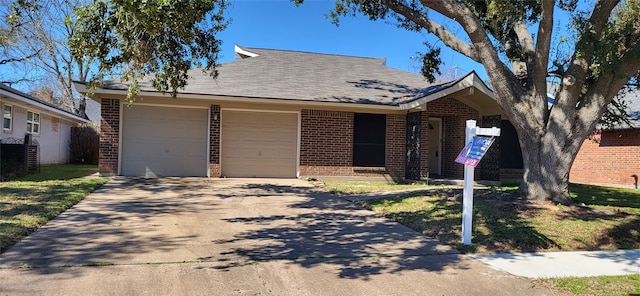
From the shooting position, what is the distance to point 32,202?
8484mm

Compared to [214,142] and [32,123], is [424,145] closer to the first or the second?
[214,142]

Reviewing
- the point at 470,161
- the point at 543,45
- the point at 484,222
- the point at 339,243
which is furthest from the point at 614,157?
the point at 339,243

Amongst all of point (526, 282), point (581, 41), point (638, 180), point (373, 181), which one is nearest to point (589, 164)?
point (638, 180)

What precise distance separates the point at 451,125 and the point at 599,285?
11903 mm

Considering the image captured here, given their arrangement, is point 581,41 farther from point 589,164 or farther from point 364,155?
point 589,164

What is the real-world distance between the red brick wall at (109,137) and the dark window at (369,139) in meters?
7.64

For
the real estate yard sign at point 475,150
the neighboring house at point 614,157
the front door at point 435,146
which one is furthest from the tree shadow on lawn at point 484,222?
the neighboring house at point 614,157

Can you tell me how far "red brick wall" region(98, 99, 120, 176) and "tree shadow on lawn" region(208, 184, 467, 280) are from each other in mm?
7264

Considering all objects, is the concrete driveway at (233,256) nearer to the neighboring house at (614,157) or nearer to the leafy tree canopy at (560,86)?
the leafy tree canopy at (560,86)

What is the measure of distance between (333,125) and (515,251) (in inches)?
371

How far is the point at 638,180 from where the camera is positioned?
699 inches

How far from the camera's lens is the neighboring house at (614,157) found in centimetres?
1788

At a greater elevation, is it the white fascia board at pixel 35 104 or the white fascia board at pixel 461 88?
the white fascia board at pixel 461 88

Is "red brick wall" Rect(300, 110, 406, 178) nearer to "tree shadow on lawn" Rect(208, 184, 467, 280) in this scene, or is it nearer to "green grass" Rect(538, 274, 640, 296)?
"tree shadow on lawn" Rect(208, 184, 467, 280)
